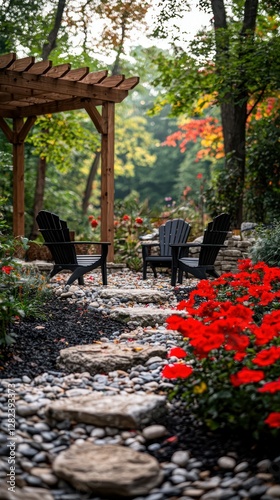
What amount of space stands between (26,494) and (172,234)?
597 cm

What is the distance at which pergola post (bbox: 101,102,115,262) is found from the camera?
344 inches

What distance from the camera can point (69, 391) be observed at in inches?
125

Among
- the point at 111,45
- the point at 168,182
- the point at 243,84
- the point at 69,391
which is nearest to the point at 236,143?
the point at 243,84

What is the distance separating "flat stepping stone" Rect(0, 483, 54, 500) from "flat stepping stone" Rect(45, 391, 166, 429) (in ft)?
1.68

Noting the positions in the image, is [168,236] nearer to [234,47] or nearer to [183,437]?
[234,47]

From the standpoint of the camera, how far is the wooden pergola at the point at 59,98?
7.74 m

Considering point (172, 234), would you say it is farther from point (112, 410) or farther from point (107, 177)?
point (112, 410)

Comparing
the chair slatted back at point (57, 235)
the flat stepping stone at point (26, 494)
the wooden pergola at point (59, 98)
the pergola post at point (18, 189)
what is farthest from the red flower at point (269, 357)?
the pergola post at point (18, 189)

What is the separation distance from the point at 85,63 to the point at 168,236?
570 cm

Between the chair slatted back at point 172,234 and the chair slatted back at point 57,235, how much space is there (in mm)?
1648

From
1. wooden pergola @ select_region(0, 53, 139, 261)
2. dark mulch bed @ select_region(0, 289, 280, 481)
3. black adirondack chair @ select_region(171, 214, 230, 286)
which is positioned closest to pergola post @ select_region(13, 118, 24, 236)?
wooden pergola @ select_region(0, 53, 139, 261)

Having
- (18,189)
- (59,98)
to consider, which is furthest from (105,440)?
(18,189)

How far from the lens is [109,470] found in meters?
2.26

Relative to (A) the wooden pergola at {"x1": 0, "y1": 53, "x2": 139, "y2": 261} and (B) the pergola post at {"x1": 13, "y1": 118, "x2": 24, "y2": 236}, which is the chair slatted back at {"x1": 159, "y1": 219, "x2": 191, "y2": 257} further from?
(B) the pergola post at {"x1": 13, "y1": 118, "x2": 24, "y2": 236}
